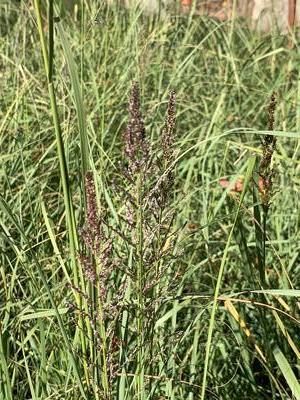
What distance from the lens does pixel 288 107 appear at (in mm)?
3115

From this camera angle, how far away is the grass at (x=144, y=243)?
1.24m

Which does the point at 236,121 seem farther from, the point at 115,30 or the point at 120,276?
the point at 120,276

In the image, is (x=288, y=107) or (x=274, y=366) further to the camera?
(x=288, y=107)

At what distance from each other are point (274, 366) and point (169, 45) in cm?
206

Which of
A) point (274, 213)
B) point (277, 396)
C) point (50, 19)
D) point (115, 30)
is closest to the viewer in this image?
point (50, 19)

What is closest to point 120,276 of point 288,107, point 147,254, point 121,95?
point 147,254

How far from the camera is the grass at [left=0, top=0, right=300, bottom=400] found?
1.24m

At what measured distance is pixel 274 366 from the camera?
6.28 feet

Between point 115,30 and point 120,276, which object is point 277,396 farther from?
point 115,30

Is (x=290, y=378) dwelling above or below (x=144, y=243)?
below

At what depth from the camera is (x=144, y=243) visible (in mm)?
1248

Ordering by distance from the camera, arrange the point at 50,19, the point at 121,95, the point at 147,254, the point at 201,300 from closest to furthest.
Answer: the point at 50,19, the point at 147,254, the point at 201,300, the point at 121,95

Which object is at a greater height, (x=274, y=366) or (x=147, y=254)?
(x=147, y=254)

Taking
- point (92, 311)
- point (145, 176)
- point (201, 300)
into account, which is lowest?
point (201, 300)
